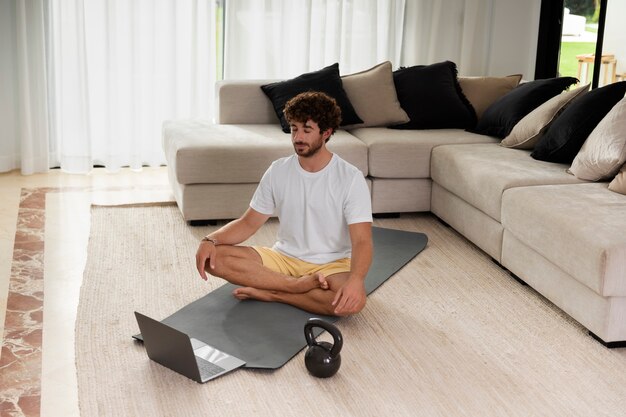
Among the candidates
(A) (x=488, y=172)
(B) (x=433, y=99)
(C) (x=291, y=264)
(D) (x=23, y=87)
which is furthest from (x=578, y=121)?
(D) (x=23, y=87)

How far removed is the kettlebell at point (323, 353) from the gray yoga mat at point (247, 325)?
0.14 meters

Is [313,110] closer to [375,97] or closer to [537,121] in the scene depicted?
[537,121]

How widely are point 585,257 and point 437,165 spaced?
1.66 m

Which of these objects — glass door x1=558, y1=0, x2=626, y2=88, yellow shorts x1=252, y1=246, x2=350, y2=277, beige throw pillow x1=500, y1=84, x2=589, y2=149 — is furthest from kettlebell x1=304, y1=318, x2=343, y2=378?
glass door x1=558, y1=0, x2=626, y2=88

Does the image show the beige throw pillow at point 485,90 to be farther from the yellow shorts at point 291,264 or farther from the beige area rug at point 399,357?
the yellow shorts at point 291,264

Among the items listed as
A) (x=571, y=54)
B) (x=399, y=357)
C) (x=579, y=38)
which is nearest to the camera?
(x=399, y=357)

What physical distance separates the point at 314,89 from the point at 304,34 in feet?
3.90

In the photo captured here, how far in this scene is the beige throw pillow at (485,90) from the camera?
539 centimetres

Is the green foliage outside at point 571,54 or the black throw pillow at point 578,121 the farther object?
the green foliage outside at point 571,54

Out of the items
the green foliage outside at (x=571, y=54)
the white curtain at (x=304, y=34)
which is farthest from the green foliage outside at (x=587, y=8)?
the white curtain at (x=304, y=34)

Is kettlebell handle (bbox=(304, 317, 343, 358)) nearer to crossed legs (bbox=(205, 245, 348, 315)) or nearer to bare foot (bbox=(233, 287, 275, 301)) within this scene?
crossed legs (bbox=(205, 245, 348, 315))

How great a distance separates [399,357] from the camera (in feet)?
9.85

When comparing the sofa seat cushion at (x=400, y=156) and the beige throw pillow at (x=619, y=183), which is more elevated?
the beige throw pillow at (x=619, y=183)

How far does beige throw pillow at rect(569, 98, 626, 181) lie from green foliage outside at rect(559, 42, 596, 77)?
92.1 inches
